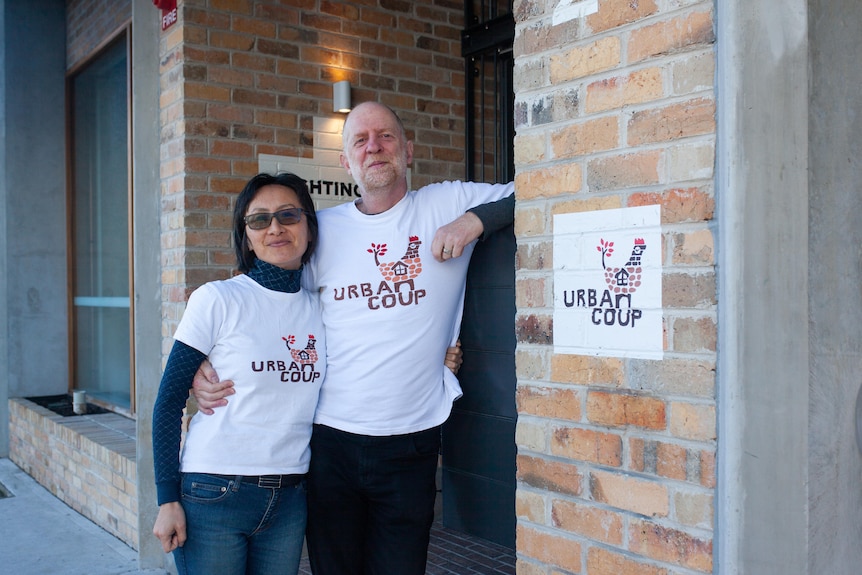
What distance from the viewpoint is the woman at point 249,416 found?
7.52 feet

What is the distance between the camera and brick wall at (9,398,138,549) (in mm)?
4746

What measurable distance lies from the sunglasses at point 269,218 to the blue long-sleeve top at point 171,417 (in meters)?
0.42

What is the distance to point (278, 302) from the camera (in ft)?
8.12

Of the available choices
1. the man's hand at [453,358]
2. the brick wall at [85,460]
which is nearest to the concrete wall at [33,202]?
the brick wall at [85,460]

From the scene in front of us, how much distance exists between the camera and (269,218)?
2.47 metres

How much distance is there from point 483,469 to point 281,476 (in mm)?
647

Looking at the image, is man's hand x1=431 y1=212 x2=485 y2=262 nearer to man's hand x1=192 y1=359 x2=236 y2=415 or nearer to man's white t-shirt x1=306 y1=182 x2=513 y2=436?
man's white t-shirt x1=306 y1=182 x2=513 y2=436

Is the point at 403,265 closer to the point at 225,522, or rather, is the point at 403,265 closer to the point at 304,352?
the point at 304,352

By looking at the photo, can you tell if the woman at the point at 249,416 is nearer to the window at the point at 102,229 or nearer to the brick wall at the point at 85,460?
the brick wall at the point at 85,460

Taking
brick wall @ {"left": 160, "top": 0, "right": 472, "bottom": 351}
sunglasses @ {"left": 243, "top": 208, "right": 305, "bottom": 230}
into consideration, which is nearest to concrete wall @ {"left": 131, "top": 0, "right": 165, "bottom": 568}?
brick wall @ {"left": 160, "top": 0, "right": 472, "bottom": 351}

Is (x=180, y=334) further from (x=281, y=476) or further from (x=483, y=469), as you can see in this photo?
(x=483, y=469)

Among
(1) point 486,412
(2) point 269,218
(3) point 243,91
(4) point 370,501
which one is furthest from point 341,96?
(4) point 370,501

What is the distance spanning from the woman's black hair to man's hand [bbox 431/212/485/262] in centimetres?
42

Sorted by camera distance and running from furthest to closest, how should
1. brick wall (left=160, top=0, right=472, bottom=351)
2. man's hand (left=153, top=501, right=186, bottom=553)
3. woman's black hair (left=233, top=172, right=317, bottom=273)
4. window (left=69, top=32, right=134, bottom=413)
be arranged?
window (left=69, top=32, right=134, bottom=413) < brick wall (left=160, top=0, right=472, bottom=351) < woman's black hair (left=233, top=172, right=317, bottom=273) < man's hand (left=153, top=501, right=186, bottom=553)
